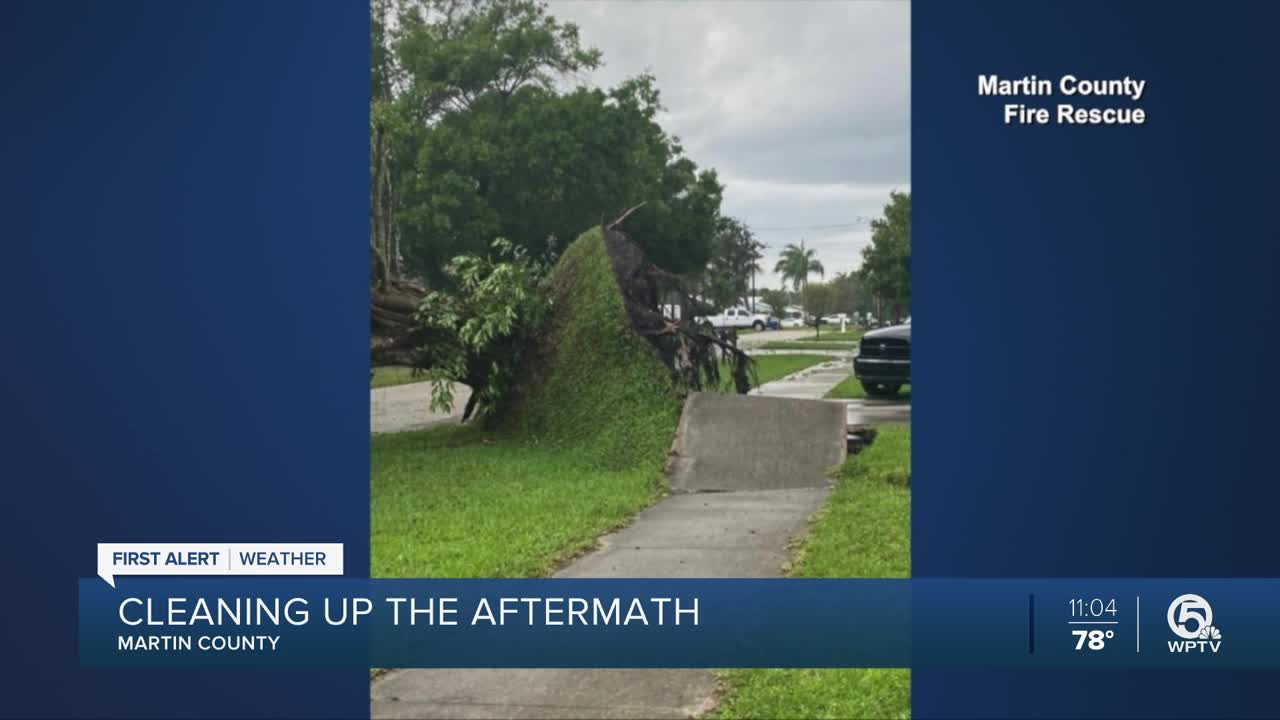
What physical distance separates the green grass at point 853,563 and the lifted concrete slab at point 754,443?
1.05 ft

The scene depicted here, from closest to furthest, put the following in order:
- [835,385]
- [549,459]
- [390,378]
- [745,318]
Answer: [549,459] < [835,385] < [390,378] < [745,318]

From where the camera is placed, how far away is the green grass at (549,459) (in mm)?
7758

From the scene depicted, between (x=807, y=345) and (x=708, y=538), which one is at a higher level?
(x=807, y=345)

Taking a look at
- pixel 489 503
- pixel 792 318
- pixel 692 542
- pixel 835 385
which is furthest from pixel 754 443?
pixel 792 318

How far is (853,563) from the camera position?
718 centimetres

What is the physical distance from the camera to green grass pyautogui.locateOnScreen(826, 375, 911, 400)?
1883cm

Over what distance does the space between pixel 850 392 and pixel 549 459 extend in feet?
30.2

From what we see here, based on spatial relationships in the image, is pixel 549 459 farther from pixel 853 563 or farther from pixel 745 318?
pixel 745 318

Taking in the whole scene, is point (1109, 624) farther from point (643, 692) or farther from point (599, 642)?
point (643, 692)

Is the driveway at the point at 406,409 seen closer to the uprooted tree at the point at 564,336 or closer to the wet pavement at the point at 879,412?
the uprooted tree at the point at 564,336

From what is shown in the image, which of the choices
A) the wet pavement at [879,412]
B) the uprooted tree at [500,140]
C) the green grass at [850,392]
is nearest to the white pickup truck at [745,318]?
the uprooted tree at [500,140]

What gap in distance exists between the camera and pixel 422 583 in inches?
137

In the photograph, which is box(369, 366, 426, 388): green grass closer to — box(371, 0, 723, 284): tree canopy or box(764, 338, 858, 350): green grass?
box(371, 0, 723, 284): tree canopy

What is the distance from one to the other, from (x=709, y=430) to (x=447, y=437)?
3.40m
